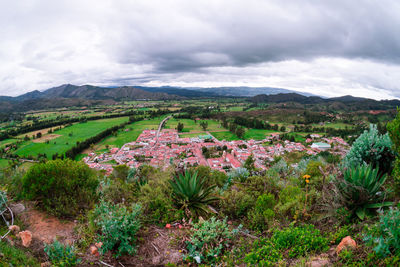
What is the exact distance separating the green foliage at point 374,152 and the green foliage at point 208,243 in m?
4.26

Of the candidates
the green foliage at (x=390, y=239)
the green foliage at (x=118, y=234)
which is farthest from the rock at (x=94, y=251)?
the green foliage at (x=390, y=239)

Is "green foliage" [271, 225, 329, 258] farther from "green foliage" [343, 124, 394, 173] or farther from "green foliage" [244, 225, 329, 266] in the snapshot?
"green foliage" [343, 124, 394, 173]

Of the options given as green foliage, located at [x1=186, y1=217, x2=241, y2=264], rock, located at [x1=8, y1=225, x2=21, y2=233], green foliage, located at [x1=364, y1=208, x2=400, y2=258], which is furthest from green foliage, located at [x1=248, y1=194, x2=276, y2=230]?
rock, located at [x1=8, y1=225, x2=21, y2=233]

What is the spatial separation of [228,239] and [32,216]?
4.66m

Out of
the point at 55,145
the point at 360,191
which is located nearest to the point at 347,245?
the point at 360,191

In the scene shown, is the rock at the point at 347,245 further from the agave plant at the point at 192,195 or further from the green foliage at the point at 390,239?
the agave plant at the point at 192,195

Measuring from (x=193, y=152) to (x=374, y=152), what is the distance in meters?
40.7

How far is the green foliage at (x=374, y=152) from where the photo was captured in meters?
5.09

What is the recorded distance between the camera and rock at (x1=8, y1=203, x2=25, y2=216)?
437 cm

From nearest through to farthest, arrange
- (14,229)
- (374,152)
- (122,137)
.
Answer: (14,229)
(374,152)
(122,137)

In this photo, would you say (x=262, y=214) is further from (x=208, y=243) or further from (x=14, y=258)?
(x=14, y=258)

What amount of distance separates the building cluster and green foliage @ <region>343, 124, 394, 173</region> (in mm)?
27667

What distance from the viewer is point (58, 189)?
191 inches

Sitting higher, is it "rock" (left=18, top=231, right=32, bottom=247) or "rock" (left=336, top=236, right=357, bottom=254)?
"rock" (left=336, top=236, right=357, bottom=254)
